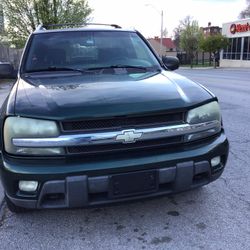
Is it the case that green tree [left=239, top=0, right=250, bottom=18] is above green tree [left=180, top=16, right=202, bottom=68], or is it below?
above

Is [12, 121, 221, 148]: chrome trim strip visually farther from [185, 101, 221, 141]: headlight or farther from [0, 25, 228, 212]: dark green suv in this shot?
[185, 101, 221, 141]: headlight

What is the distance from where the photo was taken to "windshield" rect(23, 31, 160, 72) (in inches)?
165

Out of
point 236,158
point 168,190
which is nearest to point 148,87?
point 168,190

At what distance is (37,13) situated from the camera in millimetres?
28703

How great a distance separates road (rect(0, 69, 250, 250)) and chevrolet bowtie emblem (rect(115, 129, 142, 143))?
83 centimetres

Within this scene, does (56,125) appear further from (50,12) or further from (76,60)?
(50,12)

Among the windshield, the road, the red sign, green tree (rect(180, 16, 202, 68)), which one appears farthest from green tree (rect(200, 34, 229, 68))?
the road

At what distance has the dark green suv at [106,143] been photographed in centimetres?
279

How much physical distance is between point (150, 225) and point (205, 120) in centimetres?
101

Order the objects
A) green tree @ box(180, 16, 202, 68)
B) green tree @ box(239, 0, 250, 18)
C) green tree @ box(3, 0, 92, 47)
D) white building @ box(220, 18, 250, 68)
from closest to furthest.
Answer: green tree @ box(3, 0, 92, 47), white building @ box(220, 18, 250, 68), green tree @ box(180, 16, 202, 68), green tree @ box(239, 0, 250, 18)

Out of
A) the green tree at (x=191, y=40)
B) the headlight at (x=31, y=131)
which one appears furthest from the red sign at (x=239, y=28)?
the headlight at (x=31, y=131)

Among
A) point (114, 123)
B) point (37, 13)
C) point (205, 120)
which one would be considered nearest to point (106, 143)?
point (114, 123)

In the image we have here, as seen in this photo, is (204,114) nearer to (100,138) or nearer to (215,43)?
(100,138)

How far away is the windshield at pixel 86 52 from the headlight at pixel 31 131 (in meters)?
1.39
